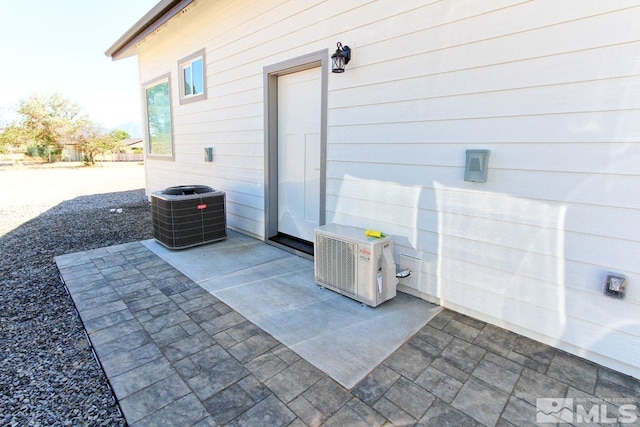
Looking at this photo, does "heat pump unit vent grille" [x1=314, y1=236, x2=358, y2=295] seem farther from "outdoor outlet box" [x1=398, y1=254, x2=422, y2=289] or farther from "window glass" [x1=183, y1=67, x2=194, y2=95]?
"window glass" [x1=183, y1=67, x2=194, y2=95]

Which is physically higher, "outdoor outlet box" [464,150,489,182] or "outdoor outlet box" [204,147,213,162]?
"outdoor outlet box" [204,147,213,162]

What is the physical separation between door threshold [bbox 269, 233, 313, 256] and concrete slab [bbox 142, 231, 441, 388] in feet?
0.39

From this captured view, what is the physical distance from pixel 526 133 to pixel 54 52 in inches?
1752

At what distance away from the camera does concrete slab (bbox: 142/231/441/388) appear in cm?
199

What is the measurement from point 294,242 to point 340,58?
7.16ft

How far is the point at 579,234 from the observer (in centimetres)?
191

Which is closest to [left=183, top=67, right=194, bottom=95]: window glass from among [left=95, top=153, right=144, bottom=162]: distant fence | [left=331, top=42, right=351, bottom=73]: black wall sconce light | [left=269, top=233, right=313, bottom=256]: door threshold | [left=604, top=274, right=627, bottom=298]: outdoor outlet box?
[left=269, top=233, right=313, bottom=256]: door threshold

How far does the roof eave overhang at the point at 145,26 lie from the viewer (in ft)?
15.1

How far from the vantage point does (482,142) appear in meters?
2.22

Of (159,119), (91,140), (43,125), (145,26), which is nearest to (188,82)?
(145,26)

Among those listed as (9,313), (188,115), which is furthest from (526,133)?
(188,115)

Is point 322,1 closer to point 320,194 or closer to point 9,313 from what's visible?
point 320,194

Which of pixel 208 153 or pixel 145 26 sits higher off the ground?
pixel 145 26

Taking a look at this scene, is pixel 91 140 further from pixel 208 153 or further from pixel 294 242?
pixel 294 242
